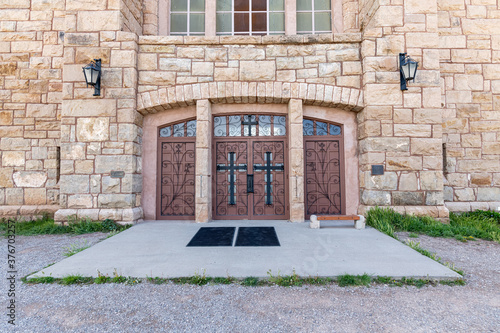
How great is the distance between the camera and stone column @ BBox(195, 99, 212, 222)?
207 inches

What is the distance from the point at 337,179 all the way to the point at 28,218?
718 cm

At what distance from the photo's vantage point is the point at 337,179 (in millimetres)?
5703

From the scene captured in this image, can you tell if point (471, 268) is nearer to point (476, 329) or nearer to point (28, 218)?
point (476, 329)

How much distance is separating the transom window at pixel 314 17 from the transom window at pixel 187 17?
246 cm

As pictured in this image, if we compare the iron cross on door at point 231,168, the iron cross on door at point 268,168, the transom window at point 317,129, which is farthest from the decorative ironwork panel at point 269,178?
the transom window at point 317,129

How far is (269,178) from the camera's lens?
5.72 m

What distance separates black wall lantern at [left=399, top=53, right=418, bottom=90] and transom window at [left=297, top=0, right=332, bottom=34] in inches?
79.1

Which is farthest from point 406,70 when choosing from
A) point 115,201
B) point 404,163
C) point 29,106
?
point 29,106

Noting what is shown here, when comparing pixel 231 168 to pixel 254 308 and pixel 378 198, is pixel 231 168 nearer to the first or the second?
pixel 378 198

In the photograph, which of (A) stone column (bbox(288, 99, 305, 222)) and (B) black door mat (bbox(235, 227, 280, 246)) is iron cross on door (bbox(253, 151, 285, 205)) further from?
(B) black door mat (bbox(235, 227, 280, 246))

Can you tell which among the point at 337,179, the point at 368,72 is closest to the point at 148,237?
the point at 337,179

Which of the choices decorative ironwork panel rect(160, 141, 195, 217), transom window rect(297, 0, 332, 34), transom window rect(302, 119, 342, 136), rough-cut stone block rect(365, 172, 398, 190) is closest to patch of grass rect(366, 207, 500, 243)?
rough-cut stone block rect(365, 172, 398, 190)

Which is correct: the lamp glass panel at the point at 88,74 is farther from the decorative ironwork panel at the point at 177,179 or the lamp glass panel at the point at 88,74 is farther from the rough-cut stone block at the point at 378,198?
the rough-cut stone block at the point at 378,198

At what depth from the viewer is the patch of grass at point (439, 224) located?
14.1ft
